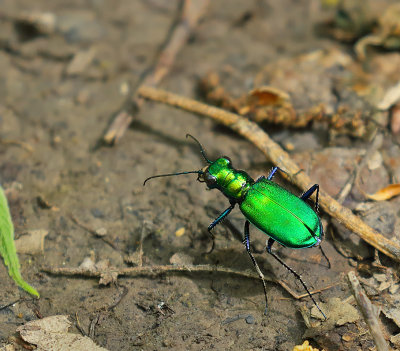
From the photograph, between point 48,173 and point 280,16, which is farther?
point 280,16

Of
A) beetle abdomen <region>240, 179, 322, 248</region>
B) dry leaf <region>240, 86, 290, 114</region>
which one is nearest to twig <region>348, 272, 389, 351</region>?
beetle abdomen <region>240, 179, 322, 248</region>

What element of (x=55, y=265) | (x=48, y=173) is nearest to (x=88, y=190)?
(x=48, y=173)

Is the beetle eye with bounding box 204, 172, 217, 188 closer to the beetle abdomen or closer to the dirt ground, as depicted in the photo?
the beetle abdomen

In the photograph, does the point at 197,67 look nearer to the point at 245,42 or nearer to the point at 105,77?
the point at 245,42

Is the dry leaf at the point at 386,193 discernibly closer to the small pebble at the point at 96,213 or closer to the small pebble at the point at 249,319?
the small pebble at the point at 249,319

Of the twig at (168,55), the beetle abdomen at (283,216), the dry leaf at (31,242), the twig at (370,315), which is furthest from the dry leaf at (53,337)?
the twig at (168,55)

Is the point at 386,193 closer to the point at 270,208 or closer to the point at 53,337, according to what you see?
the point at 270,208

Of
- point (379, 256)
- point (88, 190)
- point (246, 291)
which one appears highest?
point (379, 256)
